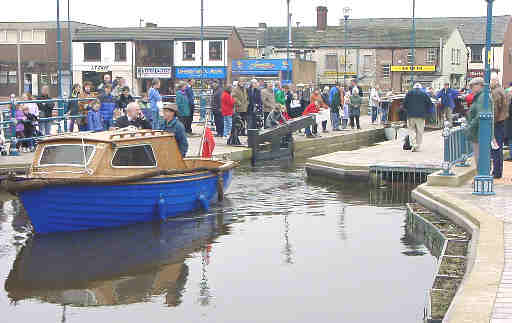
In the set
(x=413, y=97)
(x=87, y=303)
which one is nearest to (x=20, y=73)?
(x=413, y=97)

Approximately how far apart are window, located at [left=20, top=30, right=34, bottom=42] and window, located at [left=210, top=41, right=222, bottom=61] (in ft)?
59.6

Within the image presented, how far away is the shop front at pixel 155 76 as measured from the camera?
227 ft

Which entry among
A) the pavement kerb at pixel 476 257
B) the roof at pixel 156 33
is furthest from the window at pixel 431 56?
the pavement kerb at pixel 476 257

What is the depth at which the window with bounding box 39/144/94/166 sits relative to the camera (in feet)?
44.6

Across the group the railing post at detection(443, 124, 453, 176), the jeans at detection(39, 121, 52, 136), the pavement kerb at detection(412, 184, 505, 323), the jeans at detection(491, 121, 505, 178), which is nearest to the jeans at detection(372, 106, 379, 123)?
the jeans at detection(39, 121, 52, 136)

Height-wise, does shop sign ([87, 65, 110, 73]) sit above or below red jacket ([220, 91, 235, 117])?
above

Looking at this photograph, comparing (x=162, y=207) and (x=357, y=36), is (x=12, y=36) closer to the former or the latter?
(x=357, y=36)

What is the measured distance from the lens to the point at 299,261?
1182cm

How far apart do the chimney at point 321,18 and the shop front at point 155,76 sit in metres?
16.1

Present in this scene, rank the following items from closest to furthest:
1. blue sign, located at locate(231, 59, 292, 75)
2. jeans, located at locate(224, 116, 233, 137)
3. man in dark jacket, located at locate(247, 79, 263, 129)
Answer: man in dark jacket, located at locate(247, 79, 263, 129), jeans, located at locate(224, 116, 233, 137), blue sign, located at locate(231, 59, 292, 75)

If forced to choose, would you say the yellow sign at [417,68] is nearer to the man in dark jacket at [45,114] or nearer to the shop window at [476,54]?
the shop window at [476,54]

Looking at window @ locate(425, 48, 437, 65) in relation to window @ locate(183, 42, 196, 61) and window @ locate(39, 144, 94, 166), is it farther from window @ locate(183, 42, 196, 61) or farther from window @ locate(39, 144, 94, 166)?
window @ locate(39, 144, 94, 166)

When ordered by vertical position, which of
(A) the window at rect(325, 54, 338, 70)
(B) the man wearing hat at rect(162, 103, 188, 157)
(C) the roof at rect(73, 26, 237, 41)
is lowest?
(B) the man wearing hat at rect(162, 103, 188, 157)

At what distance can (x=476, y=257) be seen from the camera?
9.33m
